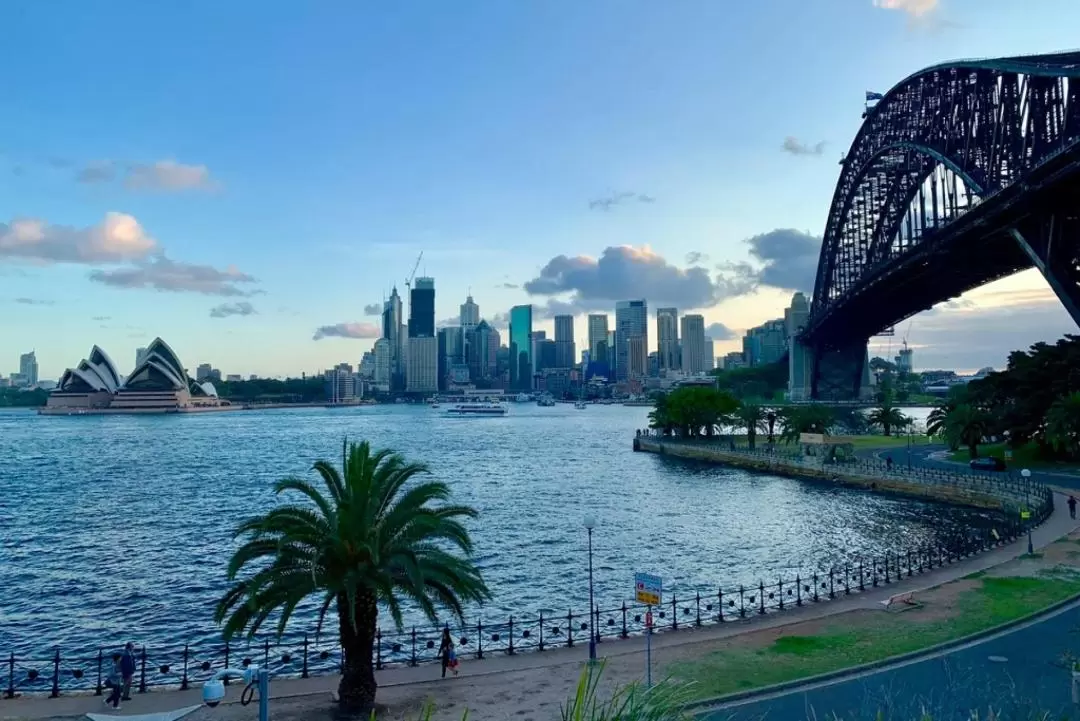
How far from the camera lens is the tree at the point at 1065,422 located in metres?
55.1

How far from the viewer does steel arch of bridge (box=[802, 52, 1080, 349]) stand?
208ft

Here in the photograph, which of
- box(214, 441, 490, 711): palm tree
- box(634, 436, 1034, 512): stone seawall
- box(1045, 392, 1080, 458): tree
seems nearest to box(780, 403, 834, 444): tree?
box(634, 436, 1034, 512): stone seawall

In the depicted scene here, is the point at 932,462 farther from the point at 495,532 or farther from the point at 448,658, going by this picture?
the point at 448,658

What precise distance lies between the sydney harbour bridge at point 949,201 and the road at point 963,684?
4555 cm

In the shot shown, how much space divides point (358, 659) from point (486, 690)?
314 centimetres

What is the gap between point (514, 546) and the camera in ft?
152

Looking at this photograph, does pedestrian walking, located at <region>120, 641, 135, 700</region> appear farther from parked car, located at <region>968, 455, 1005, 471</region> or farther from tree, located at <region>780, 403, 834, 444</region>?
tree, located at <region>780, 403, 834, 444</region>

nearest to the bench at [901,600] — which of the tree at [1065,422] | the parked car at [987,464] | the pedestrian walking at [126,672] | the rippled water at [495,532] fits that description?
the rippled water at [495,532]

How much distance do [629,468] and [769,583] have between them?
173 feet

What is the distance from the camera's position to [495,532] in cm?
5069

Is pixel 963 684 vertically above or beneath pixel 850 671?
above

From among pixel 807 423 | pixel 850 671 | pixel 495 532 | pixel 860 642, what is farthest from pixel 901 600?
pixel 807 423

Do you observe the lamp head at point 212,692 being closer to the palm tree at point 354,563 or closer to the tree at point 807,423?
the palm tree at point 354,563

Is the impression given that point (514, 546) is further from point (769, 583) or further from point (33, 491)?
point (33, 491)
